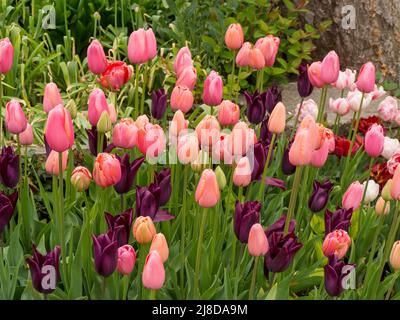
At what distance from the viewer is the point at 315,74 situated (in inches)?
114

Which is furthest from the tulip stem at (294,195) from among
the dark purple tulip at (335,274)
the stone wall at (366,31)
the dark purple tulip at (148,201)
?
the stone wall at (366,31)

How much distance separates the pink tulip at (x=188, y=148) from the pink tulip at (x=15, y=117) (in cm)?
48

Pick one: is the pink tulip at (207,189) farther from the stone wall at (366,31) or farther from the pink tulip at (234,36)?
the stone wall at (366,31)

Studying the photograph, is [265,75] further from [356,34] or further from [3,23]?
[3,23]

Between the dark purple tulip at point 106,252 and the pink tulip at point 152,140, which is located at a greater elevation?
the pink tulip at point 152,140

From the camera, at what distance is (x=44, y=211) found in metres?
3.40

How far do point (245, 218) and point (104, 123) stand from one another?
1.80 ft

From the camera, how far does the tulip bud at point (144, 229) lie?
85.0 inches

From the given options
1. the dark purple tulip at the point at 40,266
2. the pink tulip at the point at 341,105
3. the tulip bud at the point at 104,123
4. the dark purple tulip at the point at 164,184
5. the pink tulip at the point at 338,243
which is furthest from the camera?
the pink tulip at the point at 341,105

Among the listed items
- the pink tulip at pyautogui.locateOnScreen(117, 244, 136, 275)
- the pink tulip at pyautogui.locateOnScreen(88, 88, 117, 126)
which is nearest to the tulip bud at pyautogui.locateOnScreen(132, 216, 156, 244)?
the pink tulip at pyautogui.locateOnScreen(117, 244, 136, 275)

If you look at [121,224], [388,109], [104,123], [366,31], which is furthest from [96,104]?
[366,31]

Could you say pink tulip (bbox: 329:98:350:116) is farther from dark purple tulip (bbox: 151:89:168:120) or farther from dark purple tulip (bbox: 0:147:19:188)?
dark purple tulip (bbox: 0:147:19:188)

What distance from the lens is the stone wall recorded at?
4672 millimetres
